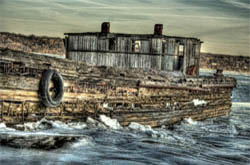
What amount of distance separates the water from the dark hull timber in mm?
702

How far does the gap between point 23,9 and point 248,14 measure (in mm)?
11612

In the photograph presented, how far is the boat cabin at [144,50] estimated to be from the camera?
2088 centimetres

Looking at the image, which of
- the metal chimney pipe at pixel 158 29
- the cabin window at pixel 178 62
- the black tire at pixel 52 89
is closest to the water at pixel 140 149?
the black tire at pixel 52 89

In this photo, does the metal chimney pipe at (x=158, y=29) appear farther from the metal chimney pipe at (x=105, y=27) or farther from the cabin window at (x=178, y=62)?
the metal chimney pipe at (x=105, y=27)

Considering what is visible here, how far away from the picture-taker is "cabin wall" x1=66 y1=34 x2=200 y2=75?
68.5 ft

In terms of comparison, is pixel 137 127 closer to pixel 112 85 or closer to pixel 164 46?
pixel 112 85

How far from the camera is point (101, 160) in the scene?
873cm

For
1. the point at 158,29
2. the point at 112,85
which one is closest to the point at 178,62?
the point at 158,29

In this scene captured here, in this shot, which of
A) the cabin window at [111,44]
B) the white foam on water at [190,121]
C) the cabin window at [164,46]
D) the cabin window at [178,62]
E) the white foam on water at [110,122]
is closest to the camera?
the white foam on water at [110,122]

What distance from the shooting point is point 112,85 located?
1365 cm

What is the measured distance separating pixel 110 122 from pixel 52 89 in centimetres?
309

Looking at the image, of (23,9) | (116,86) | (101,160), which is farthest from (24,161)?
(23,9)

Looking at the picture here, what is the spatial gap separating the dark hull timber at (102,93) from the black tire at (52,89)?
19 cm

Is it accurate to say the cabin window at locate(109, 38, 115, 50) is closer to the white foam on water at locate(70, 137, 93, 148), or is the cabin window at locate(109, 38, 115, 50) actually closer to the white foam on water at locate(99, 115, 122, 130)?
the white foam on water at locate(99, 115, 122, 130)
